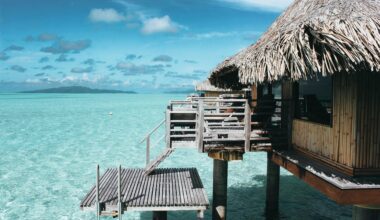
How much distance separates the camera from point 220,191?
8766mm

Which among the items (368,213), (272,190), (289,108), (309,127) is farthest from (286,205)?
(368,213)

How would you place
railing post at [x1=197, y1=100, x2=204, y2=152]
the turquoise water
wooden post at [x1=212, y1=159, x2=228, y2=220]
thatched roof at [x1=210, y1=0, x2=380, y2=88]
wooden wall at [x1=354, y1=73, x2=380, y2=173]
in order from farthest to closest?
the turquoise water → wooden post at [x1=212, y1=159, x2=228, y2=220] → railing post at [x1=197, y1=100, x2=204, y2=152] → wooden wall at [x1=354, y1=73, x2=380, y2=173] → thatched roof at [x1=210, y1=0, x2=380, y2=88]

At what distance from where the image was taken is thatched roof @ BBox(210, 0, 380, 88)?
192 inches

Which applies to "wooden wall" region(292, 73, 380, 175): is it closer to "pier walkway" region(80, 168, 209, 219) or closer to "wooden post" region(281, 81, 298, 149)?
"wooden post" region(281, 81, 298, 149)

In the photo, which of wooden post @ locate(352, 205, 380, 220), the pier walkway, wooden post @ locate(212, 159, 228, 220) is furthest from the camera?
wooden post @ locate(212, 159, 228, 220)

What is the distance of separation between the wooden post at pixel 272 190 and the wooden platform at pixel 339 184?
428 cm

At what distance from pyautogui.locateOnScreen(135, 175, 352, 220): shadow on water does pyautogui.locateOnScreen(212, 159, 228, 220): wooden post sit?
2.63 metres

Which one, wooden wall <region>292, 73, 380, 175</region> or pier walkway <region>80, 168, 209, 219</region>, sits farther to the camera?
pier walkway <region>80, 168, 209, 219</region>

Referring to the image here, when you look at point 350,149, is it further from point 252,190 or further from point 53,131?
point 53,131

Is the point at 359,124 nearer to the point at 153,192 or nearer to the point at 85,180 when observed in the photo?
the point at 153,192

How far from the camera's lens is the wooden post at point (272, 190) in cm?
1076

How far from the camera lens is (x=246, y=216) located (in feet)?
37.7

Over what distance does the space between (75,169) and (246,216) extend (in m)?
10.7

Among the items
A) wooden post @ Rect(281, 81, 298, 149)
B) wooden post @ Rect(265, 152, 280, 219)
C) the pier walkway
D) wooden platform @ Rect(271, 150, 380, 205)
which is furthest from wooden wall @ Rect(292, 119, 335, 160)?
wooden post @ Rect(265, 152, 280, 219)
